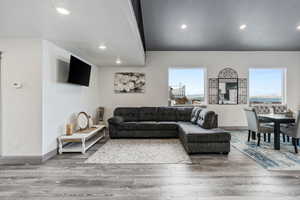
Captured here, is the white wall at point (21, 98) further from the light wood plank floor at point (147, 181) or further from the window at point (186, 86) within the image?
the window at point (186, 86)

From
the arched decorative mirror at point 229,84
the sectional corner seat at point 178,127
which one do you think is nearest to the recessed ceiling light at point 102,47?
the sectional corner seat at point 178,127

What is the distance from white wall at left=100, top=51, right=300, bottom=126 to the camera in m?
5.93

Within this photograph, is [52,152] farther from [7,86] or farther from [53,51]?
[53,51]

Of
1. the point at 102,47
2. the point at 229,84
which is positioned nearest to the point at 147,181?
the point at 102,47

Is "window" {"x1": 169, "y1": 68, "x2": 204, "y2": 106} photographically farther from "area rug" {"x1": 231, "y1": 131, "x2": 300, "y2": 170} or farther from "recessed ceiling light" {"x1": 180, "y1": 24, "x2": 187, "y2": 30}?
"area rug" {"x1": 231, "y1": 131, "x2": 300, "y2": 170}

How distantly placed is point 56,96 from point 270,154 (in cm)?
456

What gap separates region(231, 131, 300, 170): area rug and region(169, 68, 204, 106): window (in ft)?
7.35

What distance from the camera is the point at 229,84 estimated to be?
19.5 ft

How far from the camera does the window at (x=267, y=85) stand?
19.9 ft

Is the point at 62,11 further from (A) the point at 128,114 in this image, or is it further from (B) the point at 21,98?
(A) the point at 128,114

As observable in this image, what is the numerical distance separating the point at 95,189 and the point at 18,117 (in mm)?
2086

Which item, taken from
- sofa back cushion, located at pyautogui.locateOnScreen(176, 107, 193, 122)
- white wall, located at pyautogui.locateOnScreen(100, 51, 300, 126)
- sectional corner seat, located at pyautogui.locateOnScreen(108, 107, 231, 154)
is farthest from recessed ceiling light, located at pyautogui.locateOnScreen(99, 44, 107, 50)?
sofa back cushion, located at pyautogui.locateOnScreen(176, 107, 193, 122)

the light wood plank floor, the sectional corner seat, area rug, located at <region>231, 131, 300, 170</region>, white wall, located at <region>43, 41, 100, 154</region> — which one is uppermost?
white wall, located at <region>43, 41, 100, 154</region>

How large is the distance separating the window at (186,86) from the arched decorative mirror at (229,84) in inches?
26.2
